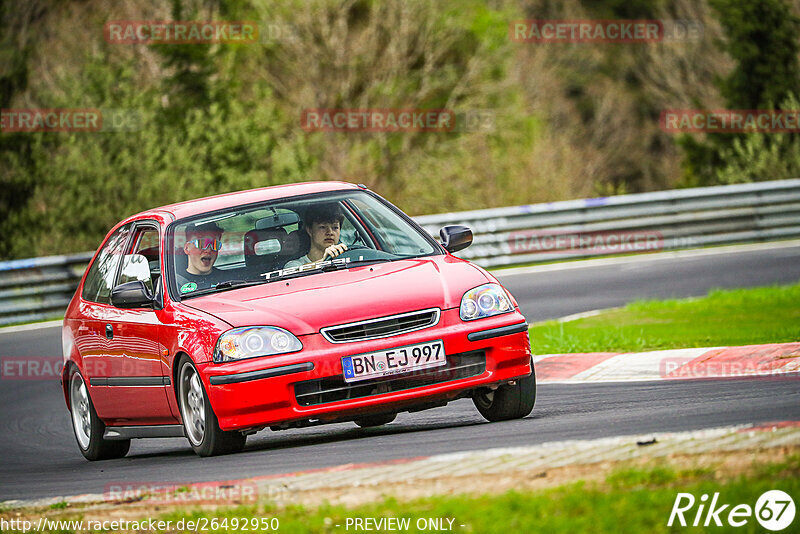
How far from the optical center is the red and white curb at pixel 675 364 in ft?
30.3

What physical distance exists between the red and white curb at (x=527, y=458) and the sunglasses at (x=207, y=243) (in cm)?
255

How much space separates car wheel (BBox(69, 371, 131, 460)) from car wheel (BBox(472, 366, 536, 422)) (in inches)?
109

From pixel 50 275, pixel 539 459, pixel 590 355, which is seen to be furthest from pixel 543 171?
pixel 539 459

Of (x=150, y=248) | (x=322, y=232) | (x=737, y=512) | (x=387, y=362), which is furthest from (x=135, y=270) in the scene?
(x=737, y=512)

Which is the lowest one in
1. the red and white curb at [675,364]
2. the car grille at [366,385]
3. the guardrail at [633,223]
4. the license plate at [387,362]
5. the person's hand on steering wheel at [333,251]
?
the guardrail at [633,223]

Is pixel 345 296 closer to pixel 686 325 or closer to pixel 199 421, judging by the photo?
pixel 199 421

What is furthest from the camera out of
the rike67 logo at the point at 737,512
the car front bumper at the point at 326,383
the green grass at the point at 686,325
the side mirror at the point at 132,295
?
the green grass at the point at 686,325

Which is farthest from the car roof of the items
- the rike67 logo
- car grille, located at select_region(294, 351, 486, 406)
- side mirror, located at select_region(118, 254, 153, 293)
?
the rike67 logo

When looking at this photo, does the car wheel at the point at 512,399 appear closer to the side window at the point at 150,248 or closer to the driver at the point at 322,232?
the driver at the point at 322,232

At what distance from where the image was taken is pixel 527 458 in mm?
5809

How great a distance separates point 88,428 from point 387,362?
9.67 feet

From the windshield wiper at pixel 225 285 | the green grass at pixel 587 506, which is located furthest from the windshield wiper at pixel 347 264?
the green grass at pixel 587 506

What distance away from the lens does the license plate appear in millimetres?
7332

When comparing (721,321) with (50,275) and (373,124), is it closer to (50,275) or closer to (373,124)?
(50,275)
